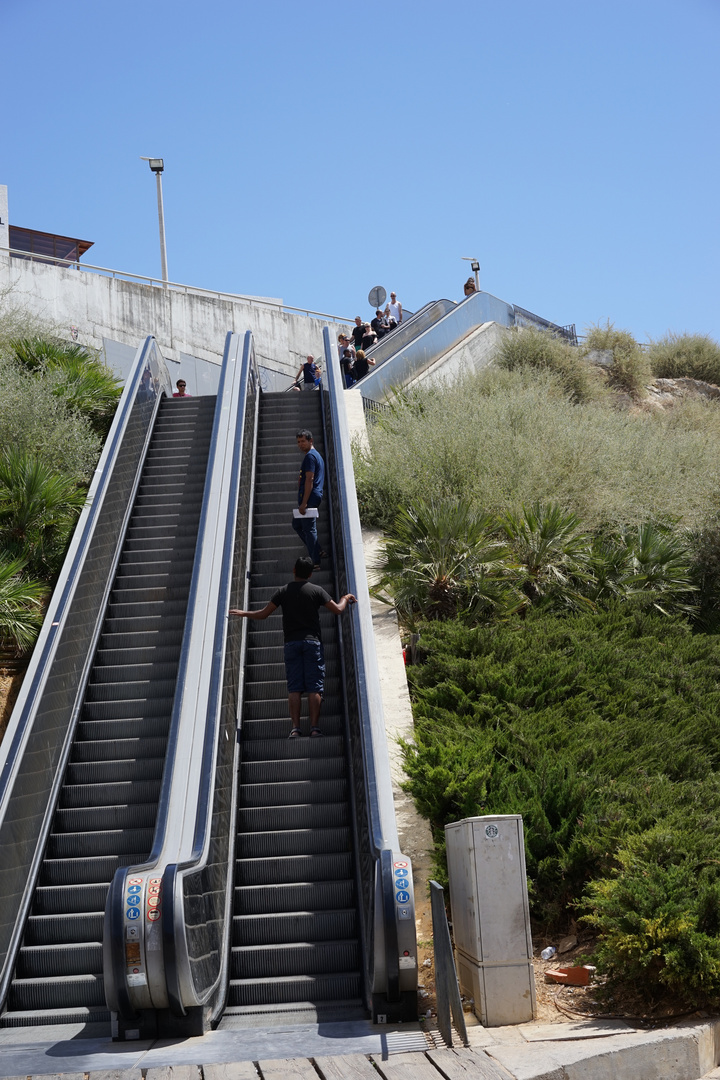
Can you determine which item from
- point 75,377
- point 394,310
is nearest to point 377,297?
point 394,310

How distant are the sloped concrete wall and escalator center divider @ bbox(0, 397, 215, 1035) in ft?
29.3

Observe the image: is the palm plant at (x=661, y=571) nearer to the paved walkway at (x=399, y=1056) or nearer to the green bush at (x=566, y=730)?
the green bush at (x=566, y=730)

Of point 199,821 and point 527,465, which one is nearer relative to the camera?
point 199,821

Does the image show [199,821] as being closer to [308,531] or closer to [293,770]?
[293,770]

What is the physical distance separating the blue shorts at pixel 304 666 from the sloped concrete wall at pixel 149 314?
11990 millimetres

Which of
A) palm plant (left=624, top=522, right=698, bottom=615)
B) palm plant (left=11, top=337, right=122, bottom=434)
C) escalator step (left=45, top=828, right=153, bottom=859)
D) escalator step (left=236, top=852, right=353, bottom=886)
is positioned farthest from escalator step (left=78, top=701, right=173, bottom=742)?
palm plant (left=11, top=337, right=122, bottom=434)

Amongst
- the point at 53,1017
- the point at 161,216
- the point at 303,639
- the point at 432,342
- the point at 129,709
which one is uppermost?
the point at 161,216

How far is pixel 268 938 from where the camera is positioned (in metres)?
6.42

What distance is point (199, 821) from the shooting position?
564cm

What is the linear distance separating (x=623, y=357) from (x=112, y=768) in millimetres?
21518

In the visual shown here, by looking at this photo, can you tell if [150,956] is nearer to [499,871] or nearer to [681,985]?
[499,871]

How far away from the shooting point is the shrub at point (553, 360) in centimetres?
2375

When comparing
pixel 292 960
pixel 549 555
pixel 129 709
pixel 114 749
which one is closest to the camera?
pixel 292 960

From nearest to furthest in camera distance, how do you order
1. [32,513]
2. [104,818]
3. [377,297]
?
[104,818]
[32,513]
[377,297]
